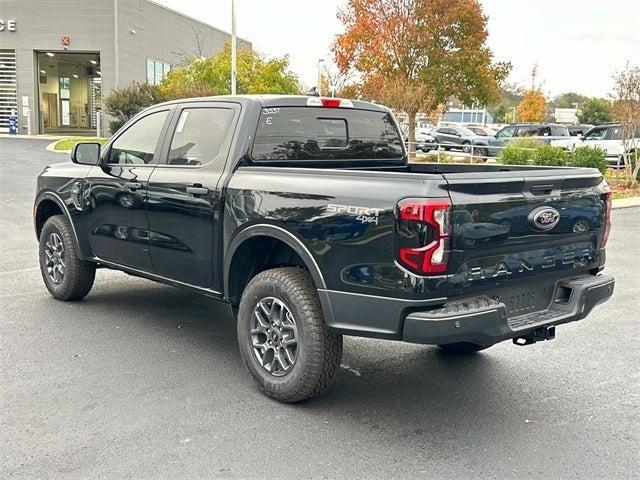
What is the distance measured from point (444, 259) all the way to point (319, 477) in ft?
4.15

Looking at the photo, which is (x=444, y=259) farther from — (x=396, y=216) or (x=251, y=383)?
(x=251, y=383)

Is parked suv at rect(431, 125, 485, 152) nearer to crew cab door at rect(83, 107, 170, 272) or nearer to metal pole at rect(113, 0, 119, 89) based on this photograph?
metal pole at rect(113, 0, 119, 89)

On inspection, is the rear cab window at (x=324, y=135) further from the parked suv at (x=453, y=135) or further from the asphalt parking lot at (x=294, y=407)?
the parked suv at (x=453, y=135)

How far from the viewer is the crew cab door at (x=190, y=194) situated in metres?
4.66

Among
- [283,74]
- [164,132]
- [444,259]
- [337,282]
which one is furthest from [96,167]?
[283,74]

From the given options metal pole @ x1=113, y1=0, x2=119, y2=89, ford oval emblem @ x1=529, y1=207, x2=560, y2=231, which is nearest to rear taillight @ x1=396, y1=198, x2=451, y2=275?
ford oval emblem @ x1=529, y1=207, x2=560, y2=231

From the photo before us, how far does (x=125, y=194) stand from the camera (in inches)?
214

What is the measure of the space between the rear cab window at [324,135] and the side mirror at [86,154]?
→ 1907mm

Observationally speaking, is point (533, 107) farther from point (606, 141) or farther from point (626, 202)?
point (626, 202)

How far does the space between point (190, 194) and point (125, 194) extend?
944 mm

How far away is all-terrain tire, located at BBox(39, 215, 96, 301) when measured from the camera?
6168 mm

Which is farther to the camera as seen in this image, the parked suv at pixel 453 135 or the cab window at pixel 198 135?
the parked suv at pixel 453 135

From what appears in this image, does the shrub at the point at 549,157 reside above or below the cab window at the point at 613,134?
below

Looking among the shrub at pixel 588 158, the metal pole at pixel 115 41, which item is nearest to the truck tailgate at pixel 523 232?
the shrub at pixel 588 158
